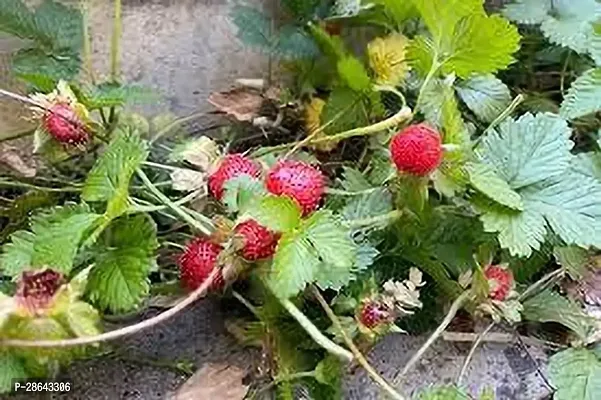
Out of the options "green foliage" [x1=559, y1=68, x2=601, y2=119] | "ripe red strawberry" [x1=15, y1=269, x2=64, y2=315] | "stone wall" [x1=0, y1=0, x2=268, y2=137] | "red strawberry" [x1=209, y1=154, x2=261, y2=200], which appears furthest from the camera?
"stone wall" [x1=0, y1=0, x2=268, y2=137]

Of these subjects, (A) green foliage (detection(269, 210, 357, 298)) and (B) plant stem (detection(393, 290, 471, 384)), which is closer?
(A) green foliage (detection(269, 210, 357, 298))

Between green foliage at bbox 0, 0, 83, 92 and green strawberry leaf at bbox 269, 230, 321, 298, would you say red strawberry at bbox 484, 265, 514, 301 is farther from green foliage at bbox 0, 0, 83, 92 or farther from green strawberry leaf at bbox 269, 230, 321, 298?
green foliage at bbox 0, 0, 83, 92

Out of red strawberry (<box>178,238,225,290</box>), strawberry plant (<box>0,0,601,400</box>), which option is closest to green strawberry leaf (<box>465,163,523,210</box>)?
strawberry plant (<box>0,0,601,400</box>)

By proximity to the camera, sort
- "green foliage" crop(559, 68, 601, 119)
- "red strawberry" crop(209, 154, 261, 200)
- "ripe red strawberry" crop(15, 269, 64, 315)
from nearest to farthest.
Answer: "ripe red strawberry" crop(15, 269, 64, 315), "red strawberry" crop(209, 154, 261, 200), "green foliage" crop(559, 68, 601, 119)

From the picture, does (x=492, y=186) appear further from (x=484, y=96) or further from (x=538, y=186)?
(x=484, y=96)

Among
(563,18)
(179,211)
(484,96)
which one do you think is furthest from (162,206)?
(563,18)

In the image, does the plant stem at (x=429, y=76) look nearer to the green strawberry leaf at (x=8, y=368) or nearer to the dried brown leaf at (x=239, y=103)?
the dried brown leaf at (x=239, y=103)
